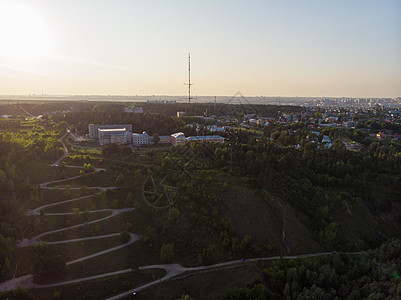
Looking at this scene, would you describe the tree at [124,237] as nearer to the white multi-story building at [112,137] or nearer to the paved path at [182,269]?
the paved path at [182,269]

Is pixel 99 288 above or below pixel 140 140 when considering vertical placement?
below

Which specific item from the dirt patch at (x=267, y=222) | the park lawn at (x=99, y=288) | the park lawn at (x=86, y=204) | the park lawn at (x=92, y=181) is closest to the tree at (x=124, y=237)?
the park lawn at (x=99, y=288)

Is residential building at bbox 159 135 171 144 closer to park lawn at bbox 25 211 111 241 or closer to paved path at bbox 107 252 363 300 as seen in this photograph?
park lawn at bbox 25 211 111 241

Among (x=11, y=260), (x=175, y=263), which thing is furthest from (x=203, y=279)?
(x=11, y=260)

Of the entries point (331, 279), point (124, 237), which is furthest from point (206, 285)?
point (331, 279)

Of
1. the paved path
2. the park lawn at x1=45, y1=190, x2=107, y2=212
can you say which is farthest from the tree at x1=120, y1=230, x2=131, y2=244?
the park lawn at x1=45, y1=190, x2=107, y2=212

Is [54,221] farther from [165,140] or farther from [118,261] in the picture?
[165,140]
